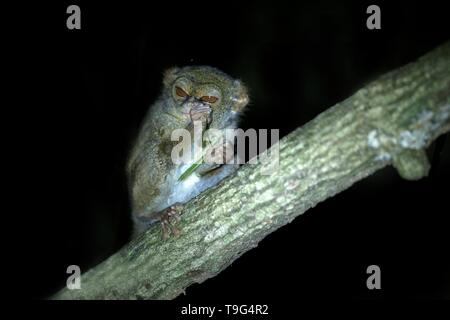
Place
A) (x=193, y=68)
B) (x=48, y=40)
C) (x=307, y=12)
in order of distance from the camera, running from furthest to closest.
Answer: (x=307, y=12)
(x=48, y=40)
(x=193, y=68)

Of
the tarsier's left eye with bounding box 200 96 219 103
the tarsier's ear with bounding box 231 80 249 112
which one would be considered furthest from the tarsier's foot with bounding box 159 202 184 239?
the tarsier's ear with bounding box 231 80 249 112

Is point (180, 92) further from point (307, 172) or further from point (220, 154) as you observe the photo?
point (307, 172)

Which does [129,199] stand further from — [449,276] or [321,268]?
[449,276]

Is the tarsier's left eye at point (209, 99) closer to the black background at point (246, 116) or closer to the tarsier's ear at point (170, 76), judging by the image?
the tarsier's ear at point (170, 76)

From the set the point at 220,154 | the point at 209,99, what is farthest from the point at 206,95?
the point at 220,154

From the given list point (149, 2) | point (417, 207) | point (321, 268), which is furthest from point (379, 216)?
point (149, 2)

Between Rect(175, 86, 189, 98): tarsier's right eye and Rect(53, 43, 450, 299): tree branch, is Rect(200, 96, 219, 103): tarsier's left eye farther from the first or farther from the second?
Rect(53, 43, 450, 299): tree branch

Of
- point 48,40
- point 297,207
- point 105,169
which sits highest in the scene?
point 48,40
